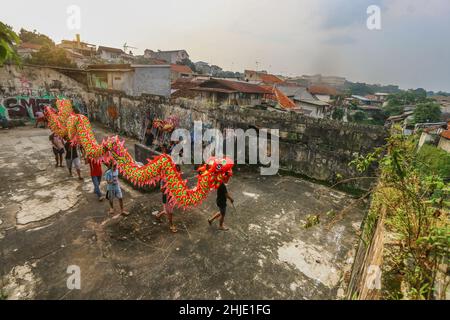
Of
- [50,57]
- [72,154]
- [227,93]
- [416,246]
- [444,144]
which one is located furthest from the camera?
[444,144]

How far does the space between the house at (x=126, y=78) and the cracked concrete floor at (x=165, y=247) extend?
1021 cm

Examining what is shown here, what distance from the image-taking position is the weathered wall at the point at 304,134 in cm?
716

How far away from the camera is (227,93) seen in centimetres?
2106

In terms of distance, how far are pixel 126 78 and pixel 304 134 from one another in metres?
12.8

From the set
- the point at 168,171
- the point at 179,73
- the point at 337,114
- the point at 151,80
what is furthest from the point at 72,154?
the point at 337,114

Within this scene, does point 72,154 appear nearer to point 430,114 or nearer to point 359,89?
point 430,114

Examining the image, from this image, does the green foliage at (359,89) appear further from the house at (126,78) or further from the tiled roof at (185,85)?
Answer: the house at (126,78)

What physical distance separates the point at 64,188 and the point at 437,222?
8.14 meters

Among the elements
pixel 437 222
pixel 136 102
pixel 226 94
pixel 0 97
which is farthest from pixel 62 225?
pixel 226 94

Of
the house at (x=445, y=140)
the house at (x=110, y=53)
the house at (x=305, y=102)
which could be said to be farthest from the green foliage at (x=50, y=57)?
the house at (x=445, y=140)

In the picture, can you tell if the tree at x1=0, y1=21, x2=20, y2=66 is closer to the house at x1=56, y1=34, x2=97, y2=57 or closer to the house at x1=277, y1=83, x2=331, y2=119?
the house at x1=277, y1=83, x2=331, y2=119

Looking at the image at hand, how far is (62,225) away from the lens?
5.16 metres

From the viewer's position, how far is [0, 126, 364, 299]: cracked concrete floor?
380 cm
